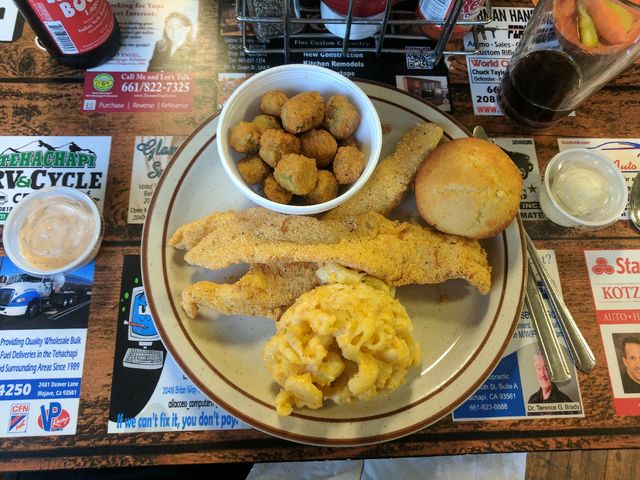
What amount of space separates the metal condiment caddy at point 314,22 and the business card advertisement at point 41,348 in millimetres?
755

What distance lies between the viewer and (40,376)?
3.46 ft

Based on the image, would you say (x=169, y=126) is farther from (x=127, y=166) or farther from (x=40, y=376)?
(x=40, y=376)

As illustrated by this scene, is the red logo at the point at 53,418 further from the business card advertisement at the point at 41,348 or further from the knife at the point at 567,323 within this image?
the knife at the point at 567,323

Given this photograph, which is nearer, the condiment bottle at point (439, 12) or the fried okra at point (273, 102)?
the fried okra at point (273, 102)

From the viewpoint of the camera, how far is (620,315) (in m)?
1.17

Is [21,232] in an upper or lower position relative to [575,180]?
lower

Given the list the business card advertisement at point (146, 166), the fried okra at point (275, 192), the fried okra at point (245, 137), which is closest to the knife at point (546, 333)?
the fried okra at point (275, 192)

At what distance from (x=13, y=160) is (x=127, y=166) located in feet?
0.95

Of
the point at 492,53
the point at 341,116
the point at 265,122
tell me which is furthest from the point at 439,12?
the point at 265,122

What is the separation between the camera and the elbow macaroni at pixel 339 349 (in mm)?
885

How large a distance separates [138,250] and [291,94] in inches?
20.9

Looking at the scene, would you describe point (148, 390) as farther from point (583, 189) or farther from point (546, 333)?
point (583, 189)

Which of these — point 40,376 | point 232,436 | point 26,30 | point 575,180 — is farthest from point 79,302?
point 575,180

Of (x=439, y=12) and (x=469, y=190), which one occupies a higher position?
(x=439, y=12)
